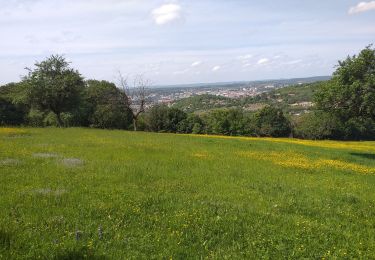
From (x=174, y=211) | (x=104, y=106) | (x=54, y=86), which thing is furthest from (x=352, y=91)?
(x=104, y=106)

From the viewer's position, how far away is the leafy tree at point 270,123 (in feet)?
336

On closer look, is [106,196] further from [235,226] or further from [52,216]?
[235,226]

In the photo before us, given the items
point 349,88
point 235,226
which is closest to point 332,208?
point 235,226

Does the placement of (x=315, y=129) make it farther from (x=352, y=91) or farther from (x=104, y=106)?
(x=352, y=91)

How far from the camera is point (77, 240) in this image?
8.83 meters

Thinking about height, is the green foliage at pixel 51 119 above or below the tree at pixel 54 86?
below

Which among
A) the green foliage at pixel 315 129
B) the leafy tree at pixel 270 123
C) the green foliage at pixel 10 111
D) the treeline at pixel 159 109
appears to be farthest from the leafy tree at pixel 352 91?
the leafy tree at pixel 270 123

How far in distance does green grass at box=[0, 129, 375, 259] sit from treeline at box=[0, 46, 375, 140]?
12701mm

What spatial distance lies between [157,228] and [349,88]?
1025 inches

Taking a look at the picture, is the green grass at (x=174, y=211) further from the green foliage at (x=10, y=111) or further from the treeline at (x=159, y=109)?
the green foliage at (x=10, y=111)

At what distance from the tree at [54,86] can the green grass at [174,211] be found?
33613 mm

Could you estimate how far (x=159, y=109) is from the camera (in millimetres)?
92062

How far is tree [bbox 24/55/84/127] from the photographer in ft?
175

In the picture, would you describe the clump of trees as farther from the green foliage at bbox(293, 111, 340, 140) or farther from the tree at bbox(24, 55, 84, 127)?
the green foliage at bbox(293, 111, 340, 140)
